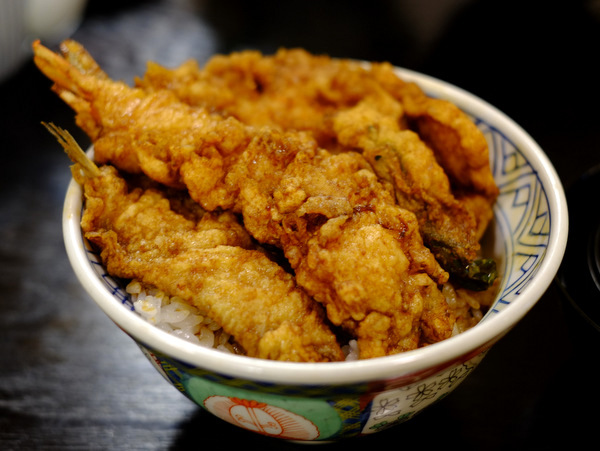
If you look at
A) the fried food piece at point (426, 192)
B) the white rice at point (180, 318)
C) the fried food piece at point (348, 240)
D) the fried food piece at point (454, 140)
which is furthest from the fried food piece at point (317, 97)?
the white rice at point (180, 318)

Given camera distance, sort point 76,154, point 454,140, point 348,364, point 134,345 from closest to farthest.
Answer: point 348,364, point 76,154, point 454,140, point 134,345

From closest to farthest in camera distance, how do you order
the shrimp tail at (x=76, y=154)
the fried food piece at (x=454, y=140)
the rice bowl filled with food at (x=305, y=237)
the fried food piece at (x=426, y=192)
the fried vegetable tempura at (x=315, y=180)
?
the rice bowl filled with food at (x=305, y=237), the fried vegetable tempura at (x=315, y=180), the shrimp tail at (x=76, y=154), the fried food piece at (x=426, y=192), the fried food piece at (x=454, y=140)

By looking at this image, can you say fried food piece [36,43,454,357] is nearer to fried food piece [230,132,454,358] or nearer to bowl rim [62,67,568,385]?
fried food piece [230,132,454,358]

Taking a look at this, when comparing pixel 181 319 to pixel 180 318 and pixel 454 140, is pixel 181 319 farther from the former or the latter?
pixel 454 140

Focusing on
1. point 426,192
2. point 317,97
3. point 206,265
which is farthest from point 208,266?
point 317,97

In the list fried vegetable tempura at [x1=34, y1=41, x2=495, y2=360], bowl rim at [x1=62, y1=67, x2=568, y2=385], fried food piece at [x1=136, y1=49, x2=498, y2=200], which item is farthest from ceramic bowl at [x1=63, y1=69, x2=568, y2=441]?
fried food piece at [x1=136, y1=49, x2=498, y2=200]

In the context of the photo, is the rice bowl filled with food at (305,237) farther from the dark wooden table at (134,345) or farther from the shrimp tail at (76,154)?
the dark wooden table at (134,345)

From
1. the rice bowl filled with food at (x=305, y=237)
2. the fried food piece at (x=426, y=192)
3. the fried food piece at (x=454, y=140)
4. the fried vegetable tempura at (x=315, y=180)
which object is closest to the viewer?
the rice bowl filled with food at (x=305, y=237)

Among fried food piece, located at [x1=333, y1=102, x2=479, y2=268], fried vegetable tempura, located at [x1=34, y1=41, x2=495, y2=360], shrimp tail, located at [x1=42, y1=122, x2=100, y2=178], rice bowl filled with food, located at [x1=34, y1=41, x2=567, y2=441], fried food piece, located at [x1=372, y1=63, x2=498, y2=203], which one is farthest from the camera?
fried food piece, located at [x1=372, y1=63, x2=498, y2=203]
